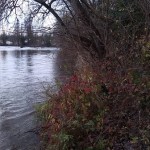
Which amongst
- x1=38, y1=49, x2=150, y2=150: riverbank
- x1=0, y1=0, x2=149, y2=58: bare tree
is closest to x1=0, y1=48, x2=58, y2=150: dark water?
x1=38, y1=49, x2=150, y2=150: riverbank

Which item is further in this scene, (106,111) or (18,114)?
(18,114)

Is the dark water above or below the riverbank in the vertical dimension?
below

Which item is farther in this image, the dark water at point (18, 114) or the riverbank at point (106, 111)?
the dark water at point (18, 114)

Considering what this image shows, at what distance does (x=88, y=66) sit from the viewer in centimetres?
1134

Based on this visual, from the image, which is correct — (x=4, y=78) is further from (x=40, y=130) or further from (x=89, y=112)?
(x=89, y=112)

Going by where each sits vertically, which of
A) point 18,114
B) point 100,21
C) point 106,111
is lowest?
point 18,114

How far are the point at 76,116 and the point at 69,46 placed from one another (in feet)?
14.6

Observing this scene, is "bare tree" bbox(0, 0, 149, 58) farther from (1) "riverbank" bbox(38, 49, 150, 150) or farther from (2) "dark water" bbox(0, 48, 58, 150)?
(2) "dark water" bbox(0, 48, 58, 150)

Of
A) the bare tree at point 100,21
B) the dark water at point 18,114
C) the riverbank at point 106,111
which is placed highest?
the bare tree at point 100,21

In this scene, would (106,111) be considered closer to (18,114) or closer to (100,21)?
(100,21)

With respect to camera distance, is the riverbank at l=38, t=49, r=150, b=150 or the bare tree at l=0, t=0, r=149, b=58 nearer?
the riverbank at l=38, t=49, r=150, b=150

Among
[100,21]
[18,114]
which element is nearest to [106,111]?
[100,21]

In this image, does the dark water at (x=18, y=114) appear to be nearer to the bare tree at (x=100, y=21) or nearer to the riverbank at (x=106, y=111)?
the riverbank at (x=106, y=111)

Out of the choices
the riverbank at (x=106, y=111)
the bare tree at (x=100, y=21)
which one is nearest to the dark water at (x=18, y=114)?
the riverbank at (x=106, y=111)
